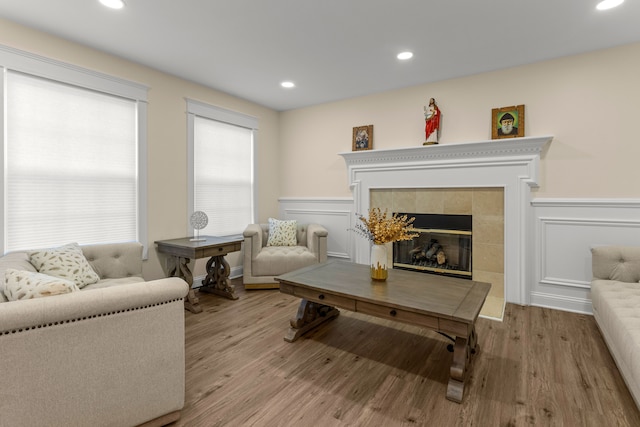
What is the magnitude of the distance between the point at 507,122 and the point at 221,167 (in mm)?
3484

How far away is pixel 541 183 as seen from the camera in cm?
328

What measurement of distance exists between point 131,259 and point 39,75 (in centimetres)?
173

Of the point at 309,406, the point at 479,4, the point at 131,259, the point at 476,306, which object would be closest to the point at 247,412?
the point at 309,406

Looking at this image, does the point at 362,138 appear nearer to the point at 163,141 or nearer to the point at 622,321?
the point at 163,141

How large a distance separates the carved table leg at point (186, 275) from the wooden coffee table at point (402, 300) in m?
1.16

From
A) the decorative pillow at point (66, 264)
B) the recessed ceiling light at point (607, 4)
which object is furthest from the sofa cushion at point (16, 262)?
the recessed ceiling light at point (607, 4)

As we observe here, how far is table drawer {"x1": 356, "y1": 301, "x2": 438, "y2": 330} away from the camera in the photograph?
1925 mm

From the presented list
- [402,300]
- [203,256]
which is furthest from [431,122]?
[203,256]

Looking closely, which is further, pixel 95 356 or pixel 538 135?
pixel 538 135

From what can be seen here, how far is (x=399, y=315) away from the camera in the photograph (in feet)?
6.70

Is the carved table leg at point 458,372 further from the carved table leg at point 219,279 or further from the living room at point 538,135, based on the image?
the carved table leg at point 219,279

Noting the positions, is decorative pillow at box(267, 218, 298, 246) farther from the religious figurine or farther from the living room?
the religious figurine

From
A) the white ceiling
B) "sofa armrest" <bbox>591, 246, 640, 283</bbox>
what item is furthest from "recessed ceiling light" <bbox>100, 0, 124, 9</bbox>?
"sofa armrest" <bbox>591, 246, 640, 283</bbox>

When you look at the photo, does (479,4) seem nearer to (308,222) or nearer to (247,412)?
(247,412)
